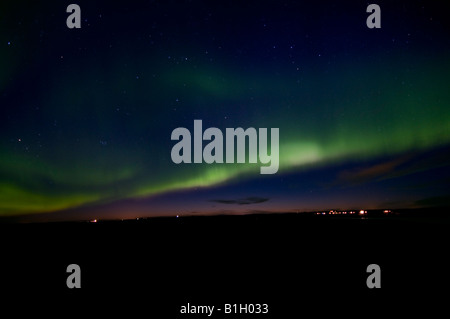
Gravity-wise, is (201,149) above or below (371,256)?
above

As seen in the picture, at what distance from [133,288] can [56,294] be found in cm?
233

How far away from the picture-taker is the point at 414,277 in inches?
334

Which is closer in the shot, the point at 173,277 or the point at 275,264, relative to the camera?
the point at 173,277

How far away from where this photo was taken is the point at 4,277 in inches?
416

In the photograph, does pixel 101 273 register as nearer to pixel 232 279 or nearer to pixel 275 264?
pixel 232 279

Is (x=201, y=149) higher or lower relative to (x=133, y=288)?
higher

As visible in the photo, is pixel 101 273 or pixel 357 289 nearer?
pixel 357 289

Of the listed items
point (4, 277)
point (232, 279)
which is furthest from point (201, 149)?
point (4, 277)
